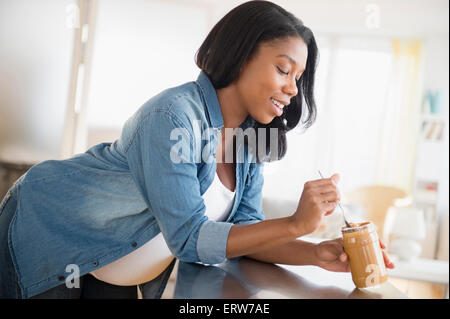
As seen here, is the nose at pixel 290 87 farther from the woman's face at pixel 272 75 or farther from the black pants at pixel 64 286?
the black pants at pixel 64 286

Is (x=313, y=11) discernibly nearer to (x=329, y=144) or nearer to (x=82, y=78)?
(x=329, y=144)

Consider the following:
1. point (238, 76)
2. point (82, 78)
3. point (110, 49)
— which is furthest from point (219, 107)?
point (110, 49)

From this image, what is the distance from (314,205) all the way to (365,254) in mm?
131

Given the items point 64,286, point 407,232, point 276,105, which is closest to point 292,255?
point 276,105

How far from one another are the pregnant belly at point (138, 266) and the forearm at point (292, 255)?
18cm

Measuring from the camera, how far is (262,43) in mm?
886

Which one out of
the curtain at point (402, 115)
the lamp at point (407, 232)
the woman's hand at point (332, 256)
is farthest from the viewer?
the curtain at point (402, 115)

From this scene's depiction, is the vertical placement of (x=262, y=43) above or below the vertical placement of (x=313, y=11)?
below

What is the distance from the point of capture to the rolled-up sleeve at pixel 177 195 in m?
0.70

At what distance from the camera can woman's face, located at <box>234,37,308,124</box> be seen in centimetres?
87

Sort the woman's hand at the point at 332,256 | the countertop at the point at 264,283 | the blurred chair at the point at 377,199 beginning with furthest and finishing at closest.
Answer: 1. the blurred chair at the point at 377,199
2. the woman's hand at the point at 332,256
3. the countertop at the point at 264,283

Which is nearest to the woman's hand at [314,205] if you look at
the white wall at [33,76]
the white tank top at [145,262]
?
the white tank top at [145,262]
